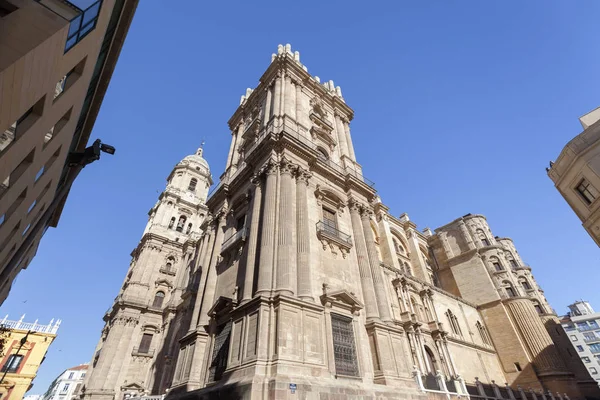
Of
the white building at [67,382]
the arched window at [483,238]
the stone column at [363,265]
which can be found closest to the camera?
the stone column at [363,265]

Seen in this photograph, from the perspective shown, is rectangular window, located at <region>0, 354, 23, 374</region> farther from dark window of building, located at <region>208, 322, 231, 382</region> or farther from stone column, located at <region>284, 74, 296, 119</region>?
stone column, located at <region>284, 74, 296, 119</region>

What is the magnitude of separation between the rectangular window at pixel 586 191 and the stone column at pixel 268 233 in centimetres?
2190

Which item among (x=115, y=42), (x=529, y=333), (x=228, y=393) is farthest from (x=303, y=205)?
(x=529, y=333)

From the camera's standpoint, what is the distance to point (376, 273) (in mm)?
18062

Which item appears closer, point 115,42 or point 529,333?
point 115,42

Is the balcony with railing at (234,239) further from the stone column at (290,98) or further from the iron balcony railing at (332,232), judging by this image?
the stone column at (290,98)

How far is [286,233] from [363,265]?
19.1 ft

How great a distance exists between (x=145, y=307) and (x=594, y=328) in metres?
104

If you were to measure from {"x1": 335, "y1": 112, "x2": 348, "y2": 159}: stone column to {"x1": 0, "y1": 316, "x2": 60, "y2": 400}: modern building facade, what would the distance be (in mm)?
37005

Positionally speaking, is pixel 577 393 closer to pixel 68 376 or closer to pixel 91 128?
pixel 91 128

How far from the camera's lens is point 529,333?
30.8 metres

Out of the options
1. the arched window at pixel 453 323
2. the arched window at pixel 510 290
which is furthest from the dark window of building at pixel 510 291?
the arched window at pixel 453 323

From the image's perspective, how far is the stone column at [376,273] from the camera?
54.4ft

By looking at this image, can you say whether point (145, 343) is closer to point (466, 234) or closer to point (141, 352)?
point (141, 352)
